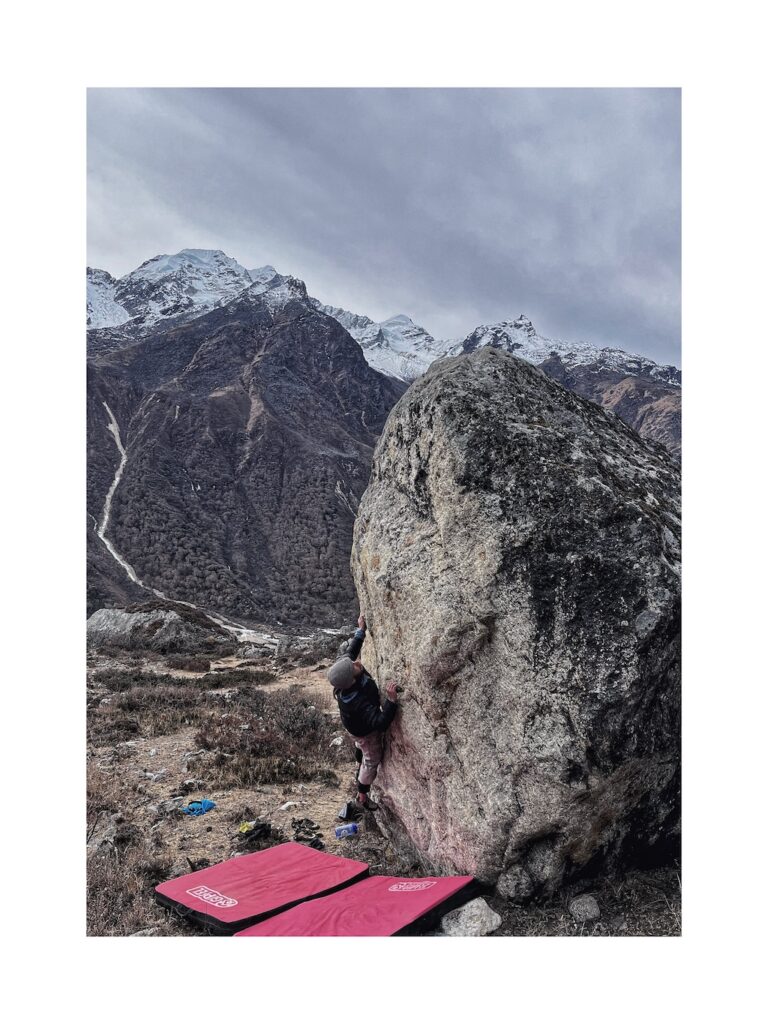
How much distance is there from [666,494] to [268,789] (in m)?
6.25

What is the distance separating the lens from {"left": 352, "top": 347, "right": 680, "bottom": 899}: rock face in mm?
4570

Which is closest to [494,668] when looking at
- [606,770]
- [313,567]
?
[606,770]

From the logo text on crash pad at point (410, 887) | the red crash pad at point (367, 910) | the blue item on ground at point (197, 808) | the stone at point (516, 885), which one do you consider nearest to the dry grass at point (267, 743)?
the blue item on ground at point (197, 808)

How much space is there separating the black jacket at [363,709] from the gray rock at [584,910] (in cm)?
210

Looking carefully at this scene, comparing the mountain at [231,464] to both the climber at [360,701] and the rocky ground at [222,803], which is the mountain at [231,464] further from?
the climber at [360,701]

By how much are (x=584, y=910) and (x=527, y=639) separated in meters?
2.09

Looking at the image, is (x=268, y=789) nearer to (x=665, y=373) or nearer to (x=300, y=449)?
(x=300, y=449)

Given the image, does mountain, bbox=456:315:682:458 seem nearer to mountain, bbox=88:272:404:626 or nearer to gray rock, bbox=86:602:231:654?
mountain, bbox=88:272:404:626

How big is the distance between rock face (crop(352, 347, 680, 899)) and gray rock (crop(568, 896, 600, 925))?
21cm

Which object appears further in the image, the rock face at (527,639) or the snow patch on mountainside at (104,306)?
the snow patch on mountainside at (104,306)

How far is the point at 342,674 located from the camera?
5551mm

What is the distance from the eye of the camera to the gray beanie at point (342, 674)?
5.54 metres

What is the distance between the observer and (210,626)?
1310 inches

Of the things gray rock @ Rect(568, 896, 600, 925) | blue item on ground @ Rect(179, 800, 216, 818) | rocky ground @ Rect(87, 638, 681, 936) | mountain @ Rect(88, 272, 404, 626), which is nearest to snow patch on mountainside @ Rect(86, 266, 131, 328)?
mountain @ Rect(88, 272, 404, 626)
